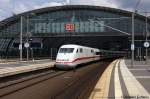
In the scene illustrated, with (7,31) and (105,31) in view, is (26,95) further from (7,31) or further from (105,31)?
(7,31)

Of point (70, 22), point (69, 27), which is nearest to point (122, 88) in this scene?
point (69, 27)

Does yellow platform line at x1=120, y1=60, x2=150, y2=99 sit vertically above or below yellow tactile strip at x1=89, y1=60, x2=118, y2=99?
above

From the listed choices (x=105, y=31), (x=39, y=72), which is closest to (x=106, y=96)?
(x=39, y=72)

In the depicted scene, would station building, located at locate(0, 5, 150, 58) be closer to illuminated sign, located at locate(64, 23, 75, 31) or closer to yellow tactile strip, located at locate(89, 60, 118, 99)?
illuminated sign, located at locate(64, 23, 75, 31)

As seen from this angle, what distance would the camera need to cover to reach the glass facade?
130500 millimetres

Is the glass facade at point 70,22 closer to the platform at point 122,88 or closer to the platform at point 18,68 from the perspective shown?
the platform at point 18,68

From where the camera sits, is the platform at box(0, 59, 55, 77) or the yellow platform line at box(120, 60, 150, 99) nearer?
the yellow platform line at box(120, 60, 150, 99)

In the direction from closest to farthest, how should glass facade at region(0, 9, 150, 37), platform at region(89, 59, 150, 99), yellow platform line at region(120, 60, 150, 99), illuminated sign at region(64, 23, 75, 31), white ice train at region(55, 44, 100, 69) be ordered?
1. platform at region(89, 59, 150, 99)
2. yellow platform line at region(120, 60, 150, 99)
3. white ice train at region(55, 44, 100, 69)
4. illuminated sign at region(64, 23, 75, 31)
5. glass facade at region(0, 9, 150, 37)

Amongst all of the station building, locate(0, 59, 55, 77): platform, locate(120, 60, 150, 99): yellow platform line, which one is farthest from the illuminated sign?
locate(120, 60, 150, 99): yellow platform line

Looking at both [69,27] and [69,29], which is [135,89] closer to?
[69,27]

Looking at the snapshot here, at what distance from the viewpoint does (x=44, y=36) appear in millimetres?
132250

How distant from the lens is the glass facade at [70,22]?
13050 cm

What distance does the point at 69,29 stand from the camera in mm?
125125

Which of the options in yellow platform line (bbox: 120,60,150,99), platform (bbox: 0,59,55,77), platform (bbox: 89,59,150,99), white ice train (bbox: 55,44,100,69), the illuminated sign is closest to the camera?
platform (bbox: 89,59,150,99)
